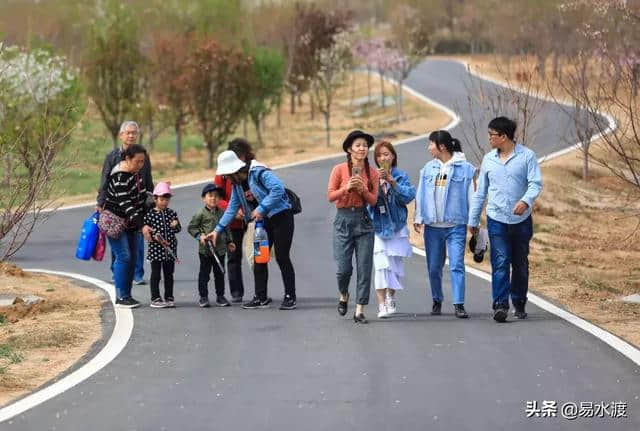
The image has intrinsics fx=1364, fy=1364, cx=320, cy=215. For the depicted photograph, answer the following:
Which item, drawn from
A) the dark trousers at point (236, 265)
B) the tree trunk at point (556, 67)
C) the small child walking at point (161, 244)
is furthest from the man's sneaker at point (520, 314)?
the tree trunk at point (556, 67)

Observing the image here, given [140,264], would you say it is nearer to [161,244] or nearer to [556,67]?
[161,244]

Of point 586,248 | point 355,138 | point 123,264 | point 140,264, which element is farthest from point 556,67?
point 355,138

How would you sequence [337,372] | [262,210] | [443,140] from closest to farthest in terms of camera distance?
[337,372]
[443,140]
[262,210]

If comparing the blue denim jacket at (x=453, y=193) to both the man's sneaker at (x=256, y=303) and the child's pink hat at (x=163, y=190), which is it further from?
the child's pink hat at (x=163, y=190)

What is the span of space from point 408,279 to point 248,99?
28.6m

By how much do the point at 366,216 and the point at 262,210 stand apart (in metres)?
1.06

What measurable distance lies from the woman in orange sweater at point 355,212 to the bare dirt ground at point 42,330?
2.29 meters

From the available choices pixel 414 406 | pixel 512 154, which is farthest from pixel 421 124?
pixel 414 406

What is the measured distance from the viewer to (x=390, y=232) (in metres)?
12.5

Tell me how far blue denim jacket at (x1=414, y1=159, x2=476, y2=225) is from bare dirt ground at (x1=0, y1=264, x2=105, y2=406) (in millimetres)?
3211

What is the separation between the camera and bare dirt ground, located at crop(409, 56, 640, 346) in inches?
529

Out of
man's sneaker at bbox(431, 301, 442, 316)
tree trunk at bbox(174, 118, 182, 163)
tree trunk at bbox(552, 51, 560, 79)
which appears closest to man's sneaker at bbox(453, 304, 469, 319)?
man's sneaker at bbox(431, 301, 442, 316)

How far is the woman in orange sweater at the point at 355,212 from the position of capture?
39.7 ft

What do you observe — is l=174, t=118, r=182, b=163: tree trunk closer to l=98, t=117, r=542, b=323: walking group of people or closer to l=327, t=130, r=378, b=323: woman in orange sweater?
l=98, t=117, r=542, b=323: walking group of people
